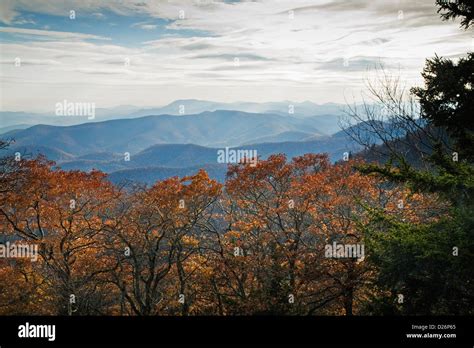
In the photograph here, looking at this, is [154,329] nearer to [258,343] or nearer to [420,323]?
[258,343]

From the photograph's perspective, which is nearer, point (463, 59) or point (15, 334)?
point (15, 334)

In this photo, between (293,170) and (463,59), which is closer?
(463,59)

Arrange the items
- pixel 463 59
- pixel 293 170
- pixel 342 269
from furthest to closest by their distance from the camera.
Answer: pixel 293 170, pixel 342 269, pixel 463 59

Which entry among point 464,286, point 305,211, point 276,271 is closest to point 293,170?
point 305,211

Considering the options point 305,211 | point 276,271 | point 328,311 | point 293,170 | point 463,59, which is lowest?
point 328,311

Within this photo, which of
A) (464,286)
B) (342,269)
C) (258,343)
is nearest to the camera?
(258,343)

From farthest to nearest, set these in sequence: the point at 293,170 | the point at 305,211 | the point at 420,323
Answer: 1. the point at 293,170
2. the point at 305,211
3. the point at 420,323

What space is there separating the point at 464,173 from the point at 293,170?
1079 cm

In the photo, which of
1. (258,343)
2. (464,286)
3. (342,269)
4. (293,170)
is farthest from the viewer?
(293,170)

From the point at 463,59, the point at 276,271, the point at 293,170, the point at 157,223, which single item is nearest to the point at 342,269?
the point at 276,271

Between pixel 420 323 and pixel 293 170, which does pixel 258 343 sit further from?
pixel 293 170

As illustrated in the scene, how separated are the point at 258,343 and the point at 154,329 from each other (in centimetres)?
147

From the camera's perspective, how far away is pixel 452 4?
27.6 feet

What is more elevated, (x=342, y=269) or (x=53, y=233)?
(x=53, y=233)
